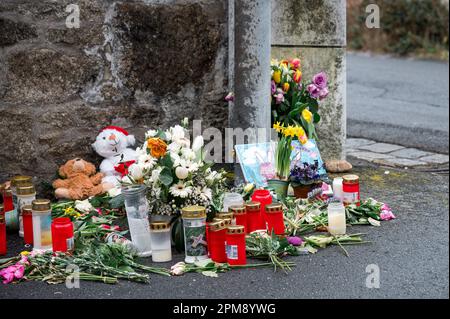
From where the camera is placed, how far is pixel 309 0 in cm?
598

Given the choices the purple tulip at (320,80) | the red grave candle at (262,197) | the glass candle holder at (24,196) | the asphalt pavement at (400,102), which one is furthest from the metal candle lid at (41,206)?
the asphalt pavement at (400,102)

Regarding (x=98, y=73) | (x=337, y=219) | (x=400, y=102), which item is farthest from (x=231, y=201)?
(x=400, y=102)

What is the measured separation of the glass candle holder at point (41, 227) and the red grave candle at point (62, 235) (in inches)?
5.4

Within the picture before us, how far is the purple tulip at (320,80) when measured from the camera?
224 inches

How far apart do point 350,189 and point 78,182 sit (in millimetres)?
1732

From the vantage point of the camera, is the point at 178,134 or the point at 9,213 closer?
the point at 178,134

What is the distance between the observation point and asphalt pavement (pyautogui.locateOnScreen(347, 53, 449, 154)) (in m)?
7.57

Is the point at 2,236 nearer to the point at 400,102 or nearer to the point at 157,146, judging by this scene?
the point at 157,146

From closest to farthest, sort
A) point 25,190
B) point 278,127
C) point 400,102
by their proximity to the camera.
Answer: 1. point 25,190
2. point 278,127
3. point 400,102

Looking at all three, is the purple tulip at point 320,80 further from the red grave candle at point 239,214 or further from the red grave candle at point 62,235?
the red grave candle at point 62,235

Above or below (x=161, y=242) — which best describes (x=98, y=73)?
above

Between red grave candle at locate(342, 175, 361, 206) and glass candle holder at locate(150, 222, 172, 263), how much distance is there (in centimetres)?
125

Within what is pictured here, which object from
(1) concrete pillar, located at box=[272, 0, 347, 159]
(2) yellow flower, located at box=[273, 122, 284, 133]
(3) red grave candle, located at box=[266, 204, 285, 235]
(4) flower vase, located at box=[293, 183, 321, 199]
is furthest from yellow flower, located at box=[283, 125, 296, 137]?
(3) red grave candle, located at box=[266, 204, 285, 235]

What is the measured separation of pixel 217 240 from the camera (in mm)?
4105
